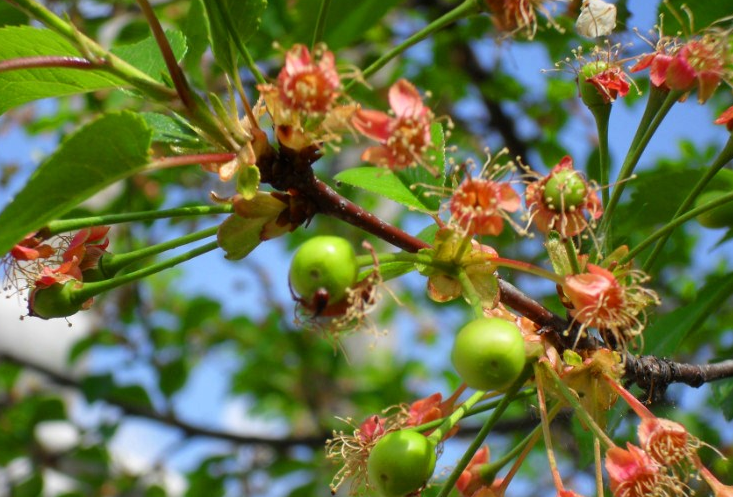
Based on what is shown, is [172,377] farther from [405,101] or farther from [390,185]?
[405,101]

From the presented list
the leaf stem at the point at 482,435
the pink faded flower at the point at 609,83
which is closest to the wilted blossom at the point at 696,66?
the pink faded flower at the point at 609,83

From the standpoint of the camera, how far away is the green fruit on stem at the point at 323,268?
1.07 meters

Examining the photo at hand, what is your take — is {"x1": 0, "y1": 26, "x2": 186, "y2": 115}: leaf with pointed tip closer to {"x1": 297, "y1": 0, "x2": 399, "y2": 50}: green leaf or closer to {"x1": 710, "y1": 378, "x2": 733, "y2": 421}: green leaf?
{"x1": 297, "y1": 0, "x2": 399, "y2": 50}: green leaf

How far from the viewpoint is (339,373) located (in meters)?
4.53

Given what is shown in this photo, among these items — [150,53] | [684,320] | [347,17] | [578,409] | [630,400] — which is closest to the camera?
[578,409]

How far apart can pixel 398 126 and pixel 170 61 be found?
0.33 meters

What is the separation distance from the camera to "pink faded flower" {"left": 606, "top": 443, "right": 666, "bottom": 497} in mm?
1155

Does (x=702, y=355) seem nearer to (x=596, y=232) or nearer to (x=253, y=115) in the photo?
(x=596, y=232)

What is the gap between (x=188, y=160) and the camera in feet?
3.66

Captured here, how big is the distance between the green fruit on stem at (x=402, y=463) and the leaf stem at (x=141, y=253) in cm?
42

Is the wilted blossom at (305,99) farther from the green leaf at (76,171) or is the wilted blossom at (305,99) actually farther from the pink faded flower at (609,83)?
the pink faded flower at (609,83)

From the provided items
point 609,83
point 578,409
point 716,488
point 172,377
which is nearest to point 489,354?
point 578,409

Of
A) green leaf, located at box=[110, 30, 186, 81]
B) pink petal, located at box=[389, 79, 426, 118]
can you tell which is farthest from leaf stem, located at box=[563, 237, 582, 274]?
green leaf, located at box=[110, 30, 186, 81]

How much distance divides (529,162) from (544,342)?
6.18 ft
